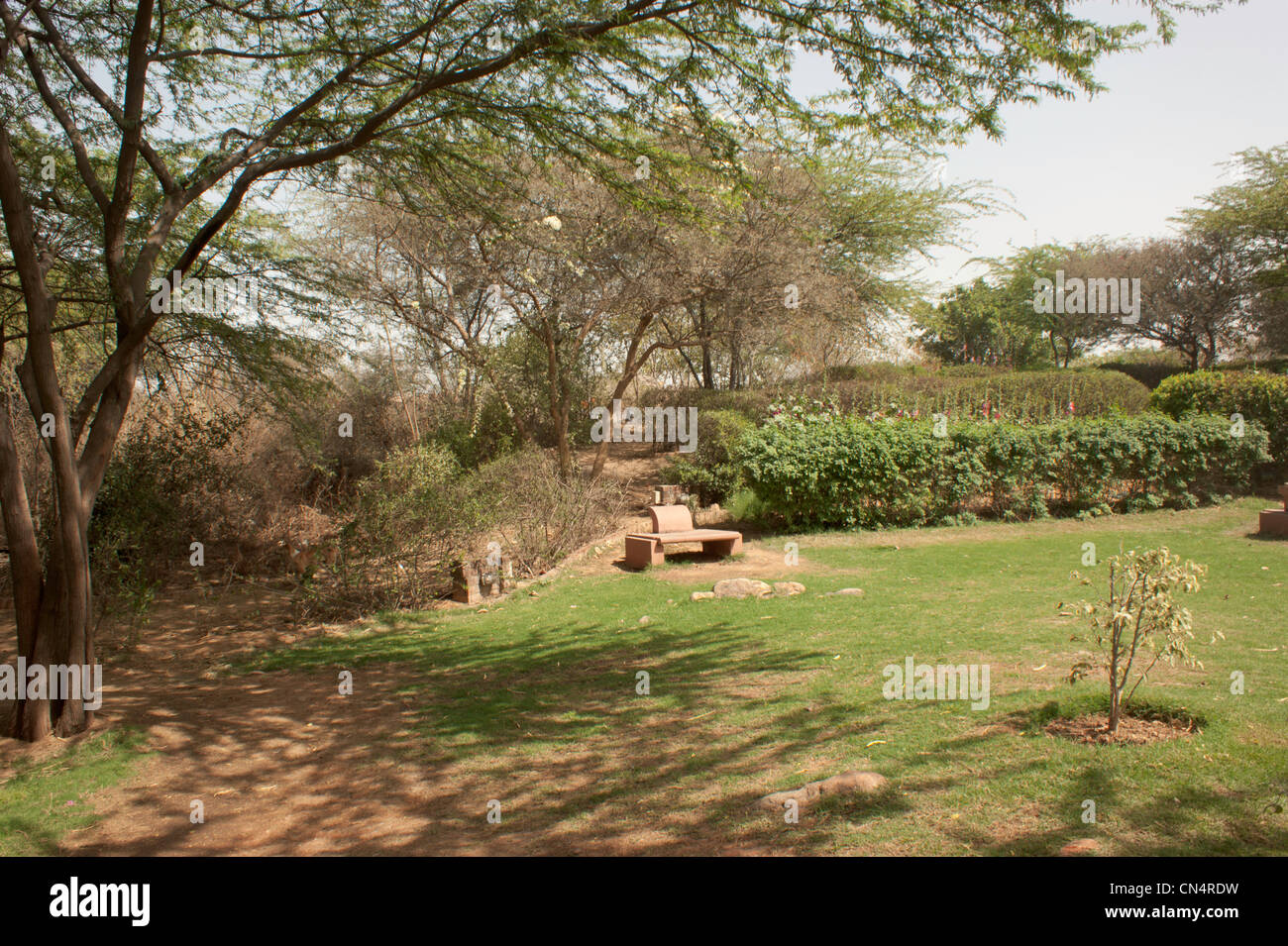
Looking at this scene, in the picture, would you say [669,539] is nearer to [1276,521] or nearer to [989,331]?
[1276,521]

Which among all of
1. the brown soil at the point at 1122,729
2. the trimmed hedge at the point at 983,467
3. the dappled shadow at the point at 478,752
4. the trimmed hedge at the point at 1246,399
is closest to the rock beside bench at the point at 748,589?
the dappled shadow at the point at 478,752

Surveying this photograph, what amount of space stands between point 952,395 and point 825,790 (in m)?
16.6

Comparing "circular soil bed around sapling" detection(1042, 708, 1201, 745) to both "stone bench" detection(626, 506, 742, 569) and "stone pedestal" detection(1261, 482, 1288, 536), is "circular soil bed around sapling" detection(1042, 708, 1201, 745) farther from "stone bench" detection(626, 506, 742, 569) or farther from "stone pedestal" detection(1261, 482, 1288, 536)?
"stone pedestal" detection(1261, 482, 1288, 536)

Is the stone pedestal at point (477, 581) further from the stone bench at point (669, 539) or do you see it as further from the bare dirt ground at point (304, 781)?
the bare dirt ground at point (304, 781)

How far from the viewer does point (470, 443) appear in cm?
1755

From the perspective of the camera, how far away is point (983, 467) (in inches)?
558

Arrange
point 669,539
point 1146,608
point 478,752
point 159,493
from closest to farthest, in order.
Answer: point 1146,608, point 478,752, point 159,493, point 669,539

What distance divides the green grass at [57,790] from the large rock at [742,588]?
18.9ft

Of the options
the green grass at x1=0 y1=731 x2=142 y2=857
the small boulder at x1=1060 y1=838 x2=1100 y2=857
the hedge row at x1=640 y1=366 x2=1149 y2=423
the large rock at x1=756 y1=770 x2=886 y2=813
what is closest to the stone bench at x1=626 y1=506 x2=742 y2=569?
the hedge row at x1=640 y1=366 x2=1149 y2=423

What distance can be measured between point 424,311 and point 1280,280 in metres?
27.8

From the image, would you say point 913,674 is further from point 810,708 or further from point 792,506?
point 792,506

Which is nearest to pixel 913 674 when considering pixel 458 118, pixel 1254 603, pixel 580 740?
pixel 580 740

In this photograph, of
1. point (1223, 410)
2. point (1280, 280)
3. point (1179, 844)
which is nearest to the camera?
point (1179, 844)

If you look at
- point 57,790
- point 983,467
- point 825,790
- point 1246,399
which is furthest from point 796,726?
point 1246,399
